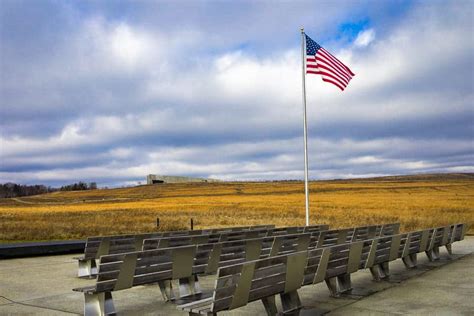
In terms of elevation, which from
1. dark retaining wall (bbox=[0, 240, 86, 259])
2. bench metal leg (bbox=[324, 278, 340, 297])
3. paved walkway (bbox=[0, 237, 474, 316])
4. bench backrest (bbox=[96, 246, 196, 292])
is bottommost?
paved walkway (bbox=[0, 237, 474, 316])

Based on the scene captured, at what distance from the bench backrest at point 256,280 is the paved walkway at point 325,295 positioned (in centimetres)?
72

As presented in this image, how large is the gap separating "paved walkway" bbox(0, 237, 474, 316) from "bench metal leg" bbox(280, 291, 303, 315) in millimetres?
257

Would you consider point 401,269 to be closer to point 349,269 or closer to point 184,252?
point 349,269

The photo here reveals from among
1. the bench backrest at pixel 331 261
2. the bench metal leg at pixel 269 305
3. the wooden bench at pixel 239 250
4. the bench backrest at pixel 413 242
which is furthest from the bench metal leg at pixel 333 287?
the bench backrest at pixel 413 242

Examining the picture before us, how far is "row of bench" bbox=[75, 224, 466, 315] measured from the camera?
5621 mm

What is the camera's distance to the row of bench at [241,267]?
5.62 m

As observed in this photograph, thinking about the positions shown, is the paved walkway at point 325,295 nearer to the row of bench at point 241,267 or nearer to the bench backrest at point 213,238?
the row of bench at point 241,267

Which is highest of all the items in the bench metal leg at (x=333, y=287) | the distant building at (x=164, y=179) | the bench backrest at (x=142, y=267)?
the distant building at (x=164, y=179)

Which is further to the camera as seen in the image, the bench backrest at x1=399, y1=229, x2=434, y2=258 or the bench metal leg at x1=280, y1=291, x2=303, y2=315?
the bench backrest at x1=399, y1=229, x2=434, y2=258

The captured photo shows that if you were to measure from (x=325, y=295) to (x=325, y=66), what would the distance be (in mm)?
10105

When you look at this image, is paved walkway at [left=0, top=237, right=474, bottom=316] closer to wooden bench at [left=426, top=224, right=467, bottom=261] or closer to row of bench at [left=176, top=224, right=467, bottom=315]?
row of bench at [left=176, top=224, right=467, bottom=315]

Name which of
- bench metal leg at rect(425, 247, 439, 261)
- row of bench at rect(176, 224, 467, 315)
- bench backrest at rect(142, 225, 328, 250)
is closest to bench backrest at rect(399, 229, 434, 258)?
row of bench at rect(176, 224, 467, 315)

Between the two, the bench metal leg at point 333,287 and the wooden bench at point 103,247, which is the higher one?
the wooden bench at point 103,247

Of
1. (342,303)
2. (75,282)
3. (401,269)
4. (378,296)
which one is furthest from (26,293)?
(401,269)
